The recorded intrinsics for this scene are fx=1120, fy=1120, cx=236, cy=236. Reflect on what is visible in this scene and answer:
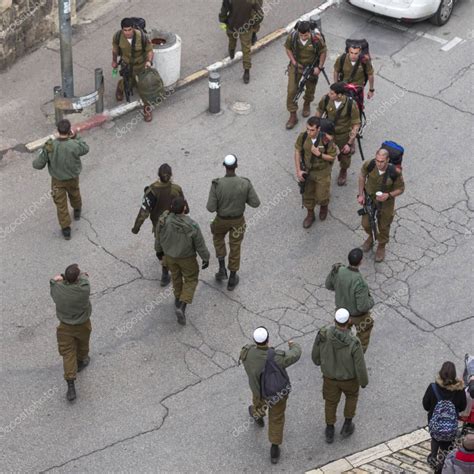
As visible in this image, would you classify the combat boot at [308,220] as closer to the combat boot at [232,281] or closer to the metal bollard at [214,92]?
the combat boot at [232,281]

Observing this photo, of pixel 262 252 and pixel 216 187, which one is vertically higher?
pixel 216 187

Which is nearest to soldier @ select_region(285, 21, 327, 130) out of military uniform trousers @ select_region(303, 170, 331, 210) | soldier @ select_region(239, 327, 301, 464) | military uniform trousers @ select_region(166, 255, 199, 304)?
military uniform trousers @ select_region(303, 170, 331, 210)

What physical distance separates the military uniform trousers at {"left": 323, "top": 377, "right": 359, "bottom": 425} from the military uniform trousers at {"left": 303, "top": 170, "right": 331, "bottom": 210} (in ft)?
11.6

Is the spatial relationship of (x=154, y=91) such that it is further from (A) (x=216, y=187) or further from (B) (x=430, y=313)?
(B) (x=430, y=313)

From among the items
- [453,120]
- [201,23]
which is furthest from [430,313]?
[201,23]

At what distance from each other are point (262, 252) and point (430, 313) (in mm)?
2319

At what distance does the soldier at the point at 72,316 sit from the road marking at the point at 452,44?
9001 millimetres

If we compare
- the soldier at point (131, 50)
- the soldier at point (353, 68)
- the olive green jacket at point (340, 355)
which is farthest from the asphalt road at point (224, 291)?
the soldier at point (353, 68)

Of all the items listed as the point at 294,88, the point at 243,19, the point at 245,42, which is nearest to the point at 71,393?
the point at 294,88

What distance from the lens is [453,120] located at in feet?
55.6

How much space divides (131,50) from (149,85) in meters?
0.59

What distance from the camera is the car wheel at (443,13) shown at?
18828mm

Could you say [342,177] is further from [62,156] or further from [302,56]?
[62,156]

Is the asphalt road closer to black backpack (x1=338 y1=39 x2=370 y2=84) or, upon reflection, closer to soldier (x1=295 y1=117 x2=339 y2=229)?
soldier (x1=295 y1=117 x2=339 y2=229)
